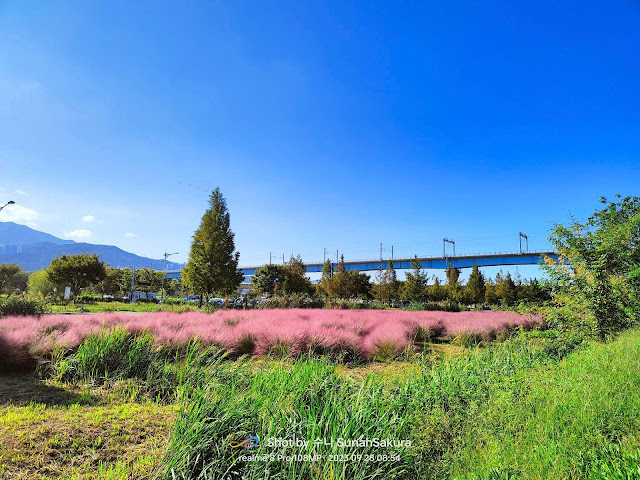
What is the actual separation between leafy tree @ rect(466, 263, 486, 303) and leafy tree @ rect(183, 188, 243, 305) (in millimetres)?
29647

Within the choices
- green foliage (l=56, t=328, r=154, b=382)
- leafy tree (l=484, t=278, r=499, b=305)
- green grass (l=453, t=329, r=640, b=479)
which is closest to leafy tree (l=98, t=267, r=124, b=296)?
leafy tree (l=484, t=278, r=499, b=305)

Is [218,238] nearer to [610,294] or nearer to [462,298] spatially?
[610,294]

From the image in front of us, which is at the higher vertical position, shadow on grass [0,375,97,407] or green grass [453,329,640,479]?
green grass [453,329,640,479]

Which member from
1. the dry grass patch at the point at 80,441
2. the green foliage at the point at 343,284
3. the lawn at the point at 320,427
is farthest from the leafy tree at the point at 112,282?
the dry grass patch at the point at 80,441

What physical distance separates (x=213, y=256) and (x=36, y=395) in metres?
18.0

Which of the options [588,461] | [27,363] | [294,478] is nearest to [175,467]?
[294,478]

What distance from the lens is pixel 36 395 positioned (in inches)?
156

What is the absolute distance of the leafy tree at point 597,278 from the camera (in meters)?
8.06

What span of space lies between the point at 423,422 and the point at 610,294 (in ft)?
24.1

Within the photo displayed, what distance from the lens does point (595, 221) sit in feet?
30.9

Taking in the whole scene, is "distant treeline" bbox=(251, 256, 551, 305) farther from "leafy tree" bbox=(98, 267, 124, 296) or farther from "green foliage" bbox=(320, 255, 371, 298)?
"leafy tree" bbox=(98, 267, 124, 296)

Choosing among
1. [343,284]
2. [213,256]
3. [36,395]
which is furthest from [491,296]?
[36,395]

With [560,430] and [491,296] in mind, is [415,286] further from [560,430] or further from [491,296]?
[560,430]

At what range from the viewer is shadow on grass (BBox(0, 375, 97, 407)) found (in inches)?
147
